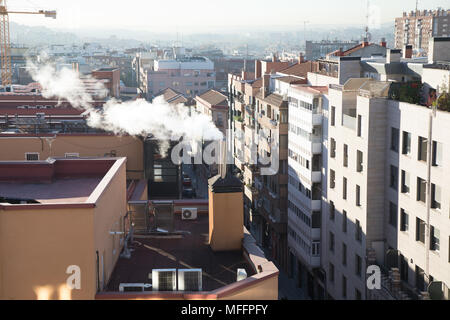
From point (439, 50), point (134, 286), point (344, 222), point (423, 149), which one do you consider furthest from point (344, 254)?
point (134, 286)

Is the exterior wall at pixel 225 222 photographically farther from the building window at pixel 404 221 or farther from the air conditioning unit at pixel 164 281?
the building window at pixel 404 221

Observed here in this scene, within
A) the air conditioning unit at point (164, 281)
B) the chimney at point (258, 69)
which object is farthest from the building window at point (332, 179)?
the chimney at point (258, 69)

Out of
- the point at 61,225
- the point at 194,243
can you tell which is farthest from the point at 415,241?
the point at 61,225

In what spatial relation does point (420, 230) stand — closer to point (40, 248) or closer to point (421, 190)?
point (421, 190)

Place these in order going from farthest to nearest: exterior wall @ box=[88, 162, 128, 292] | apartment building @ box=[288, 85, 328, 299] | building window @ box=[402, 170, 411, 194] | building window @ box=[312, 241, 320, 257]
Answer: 1. building window @ box=[312, 241, 320, 257]
2. apartment building @ box=[288, 85, 328, 299]
3. building window @ box=[402, 170, 411, 194]
4. exterior wall @ box=[88, 162, 128, 292]

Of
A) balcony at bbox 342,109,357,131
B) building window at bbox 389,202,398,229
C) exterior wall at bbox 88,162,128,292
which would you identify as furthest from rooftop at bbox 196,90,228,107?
exterior wall at bbox 88,162,128,292

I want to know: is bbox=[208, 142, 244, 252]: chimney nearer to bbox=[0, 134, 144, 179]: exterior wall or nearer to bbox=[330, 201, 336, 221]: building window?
bbox=[0, 134, 144, 179]: exterior wall
